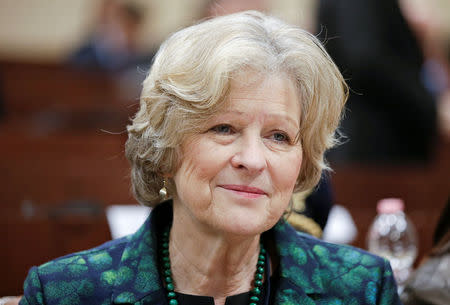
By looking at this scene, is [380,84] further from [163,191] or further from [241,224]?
[241,224]

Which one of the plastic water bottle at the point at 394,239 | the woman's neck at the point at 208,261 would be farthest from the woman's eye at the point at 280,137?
the plastic water bottle at the point at 394,239

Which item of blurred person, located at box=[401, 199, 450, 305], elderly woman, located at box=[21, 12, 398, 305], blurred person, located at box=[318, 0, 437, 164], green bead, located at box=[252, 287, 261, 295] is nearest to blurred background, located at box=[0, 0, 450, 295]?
blurred person, located at box=[318, 0, 437, 164]

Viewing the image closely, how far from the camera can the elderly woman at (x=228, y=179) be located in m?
1.81

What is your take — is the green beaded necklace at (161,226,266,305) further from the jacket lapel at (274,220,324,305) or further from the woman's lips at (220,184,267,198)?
the woman's lips at (220,184,267,198)

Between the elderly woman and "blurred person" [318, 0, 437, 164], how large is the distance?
285 cm

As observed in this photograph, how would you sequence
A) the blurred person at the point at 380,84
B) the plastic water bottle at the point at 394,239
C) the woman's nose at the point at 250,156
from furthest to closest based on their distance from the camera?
the blurred person at the point at 380,84 < the plastic water bottle at the point at 394,239 < the woman's nose at the point at 250,156

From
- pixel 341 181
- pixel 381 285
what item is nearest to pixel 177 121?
pixel 381 285

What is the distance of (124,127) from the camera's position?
5.46 metres

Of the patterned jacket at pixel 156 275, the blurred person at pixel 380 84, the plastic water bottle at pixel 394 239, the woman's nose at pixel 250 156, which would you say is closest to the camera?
the woman's nose at pixel 250 156

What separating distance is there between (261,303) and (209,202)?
1.19ft

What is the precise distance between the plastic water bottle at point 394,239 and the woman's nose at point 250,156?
5.02 ft

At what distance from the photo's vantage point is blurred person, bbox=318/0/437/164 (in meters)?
4.85

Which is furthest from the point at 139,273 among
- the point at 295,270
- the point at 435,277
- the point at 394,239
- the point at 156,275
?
the point at 394,239

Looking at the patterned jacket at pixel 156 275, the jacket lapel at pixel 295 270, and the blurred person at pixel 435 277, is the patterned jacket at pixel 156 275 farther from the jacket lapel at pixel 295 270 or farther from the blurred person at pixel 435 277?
the blurred person at pixel 435 277
